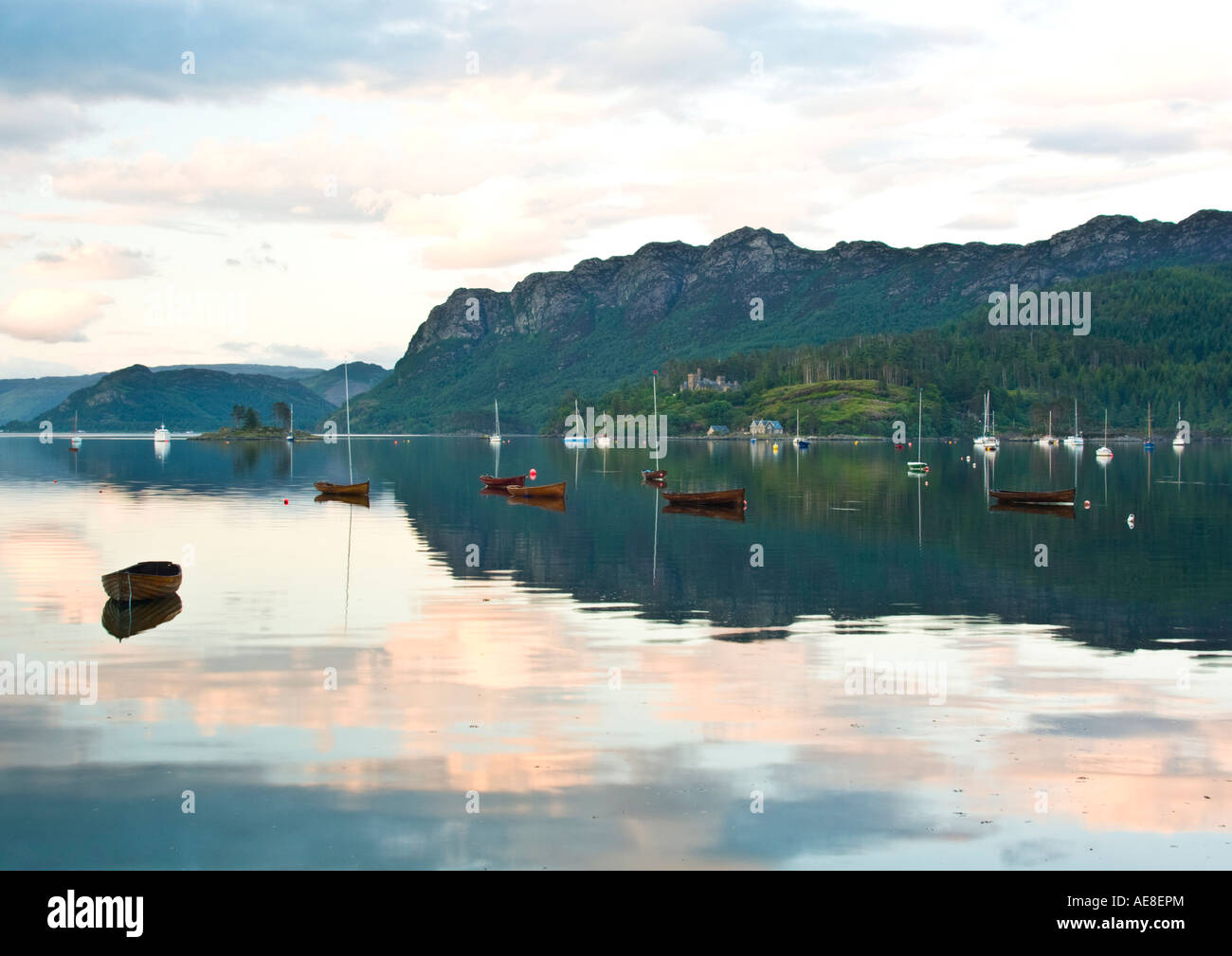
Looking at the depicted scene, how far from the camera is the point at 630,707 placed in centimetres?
2855

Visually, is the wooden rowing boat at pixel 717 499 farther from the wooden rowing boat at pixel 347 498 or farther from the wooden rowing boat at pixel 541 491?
the wooden rowing boat at pixel 347 498

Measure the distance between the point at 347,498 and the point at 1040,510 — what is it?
190 feet

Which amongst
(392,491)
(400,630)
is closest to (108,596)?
(400,630)

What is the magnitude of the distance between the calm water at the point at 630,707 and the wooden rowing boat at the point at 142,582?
1689 mm

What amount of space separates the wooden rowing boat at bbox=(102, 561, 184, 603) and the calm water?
1689 mm

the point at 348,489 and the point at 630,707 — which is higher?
the point at 348,489

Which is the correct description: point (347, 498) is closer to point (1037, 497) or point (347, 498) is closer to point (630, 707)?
point (1037, 497)

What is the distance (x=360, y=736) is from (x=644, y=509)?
6496cm

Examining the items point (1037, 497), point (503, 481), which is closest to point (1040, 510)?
point (1037, 497)

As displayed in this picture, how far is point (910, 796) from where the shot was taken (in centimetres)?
2162

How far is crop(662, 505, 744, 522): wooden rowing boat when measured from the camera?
277ft

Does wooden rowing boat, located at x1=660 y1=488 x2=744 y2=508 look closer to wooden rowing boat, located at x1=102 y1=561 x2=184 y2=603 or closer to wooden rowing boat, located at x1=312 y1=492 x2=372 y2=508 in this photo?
wooden rowing boat, located at x1=312 y1=492 x2=372 y2=508

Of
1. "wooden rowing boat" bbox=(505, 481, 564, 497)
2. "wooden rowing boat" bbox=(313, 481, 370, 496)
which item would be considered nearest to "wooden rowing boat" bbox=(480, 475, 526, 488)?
"wooden rowing boat" bbox=(505, 481, 564, 497)

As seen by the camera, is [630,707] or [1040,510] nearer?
[630,707]
